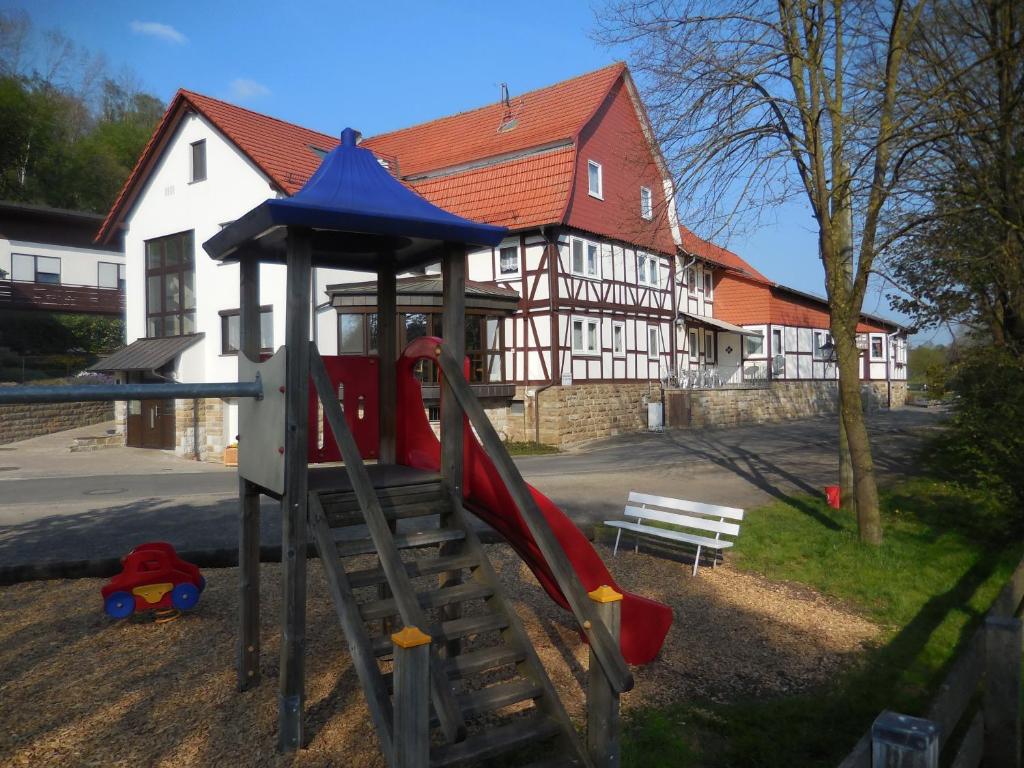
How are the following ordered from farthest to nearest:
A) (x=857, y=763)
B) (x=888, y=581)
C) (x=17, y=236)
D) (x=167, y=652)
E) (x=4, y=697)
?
1. (x=17, y=236)
2. (x=888, y=581)
3. (x=167, y=652)
4. (x=4, y=697)
5. (x=857, y=763)

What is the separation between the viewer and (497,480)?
4.76 m

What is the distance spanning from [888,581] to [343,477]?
5.58 metres

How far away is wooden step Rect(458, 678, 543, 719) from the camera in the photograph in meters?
3.52

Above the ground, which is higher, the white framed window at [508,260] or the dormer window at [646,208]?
the white framed window at [508,260]

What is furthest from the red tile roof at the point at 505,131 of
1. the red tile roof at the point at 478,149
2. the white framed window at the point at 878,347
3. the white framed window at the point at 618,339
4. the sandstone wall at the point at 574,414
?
the white framed window at the point at 878,347

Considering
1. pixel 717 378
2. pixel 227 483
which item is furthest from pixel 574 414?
pixel 227 483

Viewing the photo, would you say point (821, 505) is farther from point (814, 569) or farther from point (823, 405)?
point (823, 405)

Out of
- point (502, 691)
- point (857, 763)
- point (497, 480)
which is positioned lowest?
point (502, 691)

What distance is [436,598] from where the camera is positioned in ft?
12.6

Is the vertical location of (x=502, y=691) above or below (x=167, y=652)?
above

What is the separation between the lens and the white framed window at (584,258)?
888 inches

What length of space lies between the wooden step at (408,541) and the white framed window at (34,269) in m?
34.1

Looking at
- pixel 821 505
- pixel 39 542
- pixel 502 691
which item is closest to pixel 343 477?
pixel 502 691

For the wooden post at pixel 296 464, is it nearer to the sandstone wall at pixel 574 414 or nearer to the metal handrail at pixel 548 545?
the metal handrail at pixel 548 545
